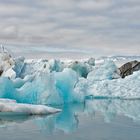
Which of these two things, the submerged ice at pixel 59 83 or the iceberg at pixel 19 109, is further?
the submerged ice at pixel 59 83

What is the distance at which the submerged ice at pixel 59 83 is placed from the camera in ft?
58.6

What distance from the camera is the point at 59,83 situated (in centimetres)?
2102

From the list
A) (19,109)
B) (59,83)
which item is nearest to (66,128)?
(19,109)

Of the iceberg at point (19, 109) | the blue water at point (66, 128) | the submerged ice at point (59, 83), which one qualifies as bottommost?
the blue water at point (66, 128)

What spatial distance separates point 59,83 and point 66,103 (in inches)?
55.5

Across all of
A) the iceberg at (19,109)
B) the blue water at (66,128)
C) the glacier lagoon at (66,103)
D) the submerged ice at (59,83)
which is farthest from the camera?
the submerged ice at (59,83)

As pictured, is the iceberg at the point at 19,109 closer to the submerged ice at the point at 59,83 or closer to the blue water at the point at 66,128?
the blue water at the point at 66,128

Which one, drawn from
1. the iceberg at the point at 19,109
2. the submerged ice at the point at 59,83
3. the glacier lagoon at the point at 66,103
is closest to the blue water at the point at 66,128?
the glacier lagoon at the point at 66,103

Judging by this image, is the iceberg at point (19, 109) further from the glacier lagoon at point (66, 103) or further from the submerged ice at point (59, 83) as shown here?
the submerged ice at point (59, 83)

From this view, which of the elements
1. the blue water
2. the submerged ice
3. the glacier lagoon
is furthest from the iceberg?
the submerged ice

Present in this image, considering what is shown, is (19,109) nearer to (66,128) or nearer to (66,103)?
(66,128)

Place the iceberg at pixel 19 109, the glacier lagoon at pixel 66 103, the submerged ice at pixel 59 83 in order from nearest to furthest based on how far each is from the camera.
→ the glacier lagoon at pixel 66 103 → the iceberg at pixel 19 109 → the submerged ice at pixel 59 83

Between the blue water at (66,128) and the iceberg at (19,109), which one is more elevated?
the iceberg at (19,109)

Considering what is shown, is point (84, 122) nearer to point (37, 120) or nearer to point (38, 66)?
point (37, 120)
